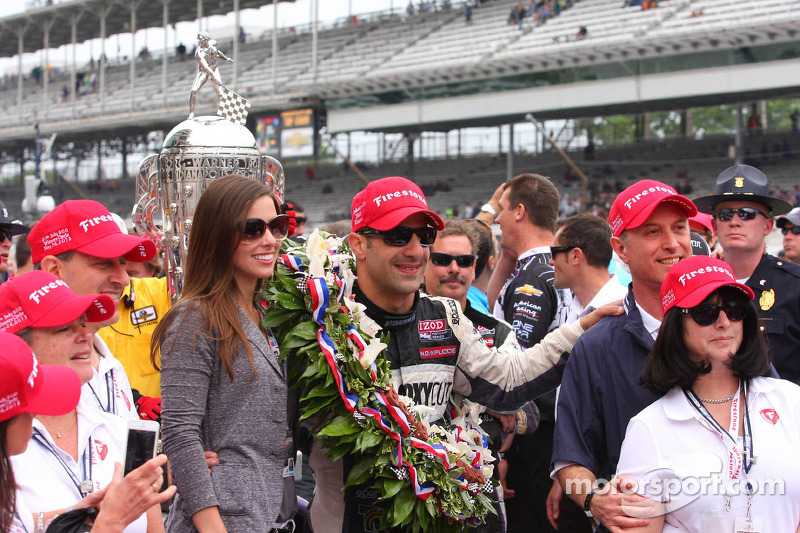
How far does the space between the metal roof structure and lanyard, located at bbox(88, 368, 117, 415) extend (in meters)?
31.1

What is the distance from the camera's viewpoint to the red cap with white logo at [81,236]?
10.7 ft

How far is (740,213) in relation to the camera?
419 centimetres

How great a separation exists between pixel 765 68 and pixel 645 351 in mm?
21465

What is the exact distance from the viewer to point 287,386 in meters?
3.03

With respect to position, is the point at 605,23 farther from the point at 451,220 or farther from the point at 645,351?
the point at 645,351

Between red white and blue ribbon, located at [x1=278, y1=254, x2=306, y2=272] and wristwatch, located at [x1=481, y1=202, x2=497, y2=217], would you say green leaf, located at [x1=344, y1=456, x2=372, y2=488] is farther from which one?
wristwatch, located at [x1=481, y1=202, x2=497, y2=217]

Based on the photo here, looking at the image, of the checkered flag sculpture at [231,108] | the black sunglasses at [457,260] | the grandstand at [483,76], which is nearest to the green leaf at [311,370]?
the black sunglasses at [457,260]

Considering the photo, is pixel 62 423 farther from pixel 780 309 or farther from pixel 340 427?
pixel 780 309

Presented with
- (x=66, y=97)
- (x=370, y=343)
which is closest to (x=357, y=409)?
(x=370, y=343)

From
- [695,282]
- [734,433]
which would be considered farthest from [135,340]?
[734,433]

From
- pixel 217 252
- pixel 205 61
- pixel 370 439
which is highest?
pixel 205 61

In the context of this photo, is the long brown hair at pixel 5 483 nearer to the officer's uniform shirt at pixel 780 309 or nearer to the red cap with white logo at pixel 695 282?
the red cap with white logo at pixel 695 282

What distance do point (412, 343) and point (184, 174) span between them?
145cm

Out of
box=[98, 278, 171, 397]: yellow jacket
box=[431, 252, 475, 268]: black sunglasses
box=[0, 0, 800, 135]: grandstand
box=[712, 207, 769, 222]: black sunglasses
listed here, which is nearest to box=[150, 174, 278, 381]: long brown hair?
box=[98, 278, 171, 397]: yellow jacket
